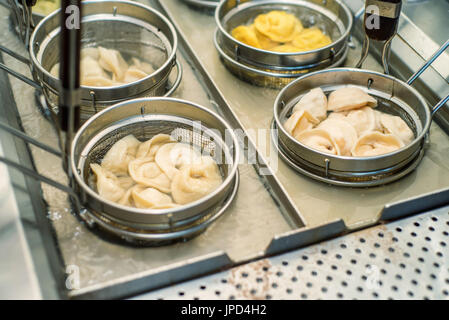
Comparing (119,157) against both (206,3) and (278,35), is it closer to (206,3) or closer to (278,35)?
(278,35)

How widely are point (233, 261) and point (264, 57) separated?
2.71 ft

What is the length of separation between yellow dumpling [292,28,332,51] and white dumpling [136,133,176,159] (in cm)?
73

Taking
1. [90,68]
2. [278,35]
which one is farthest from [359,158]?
[90,68]

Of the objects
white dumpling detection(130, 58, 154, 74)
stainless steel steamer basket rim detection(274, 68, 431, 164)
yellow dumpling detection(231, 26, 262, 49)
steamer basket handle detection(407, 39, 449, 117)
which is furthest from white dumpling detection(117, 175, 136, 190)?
steamer basket handle detection(407, 39, 449, 117)

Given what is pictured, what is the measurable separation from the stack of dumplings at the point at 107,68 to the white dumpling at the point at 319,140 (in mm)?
643

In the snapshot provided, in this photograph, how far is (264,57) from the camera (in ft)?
5.86

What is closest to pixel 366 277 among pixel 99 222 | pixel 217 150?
pixel 217 150

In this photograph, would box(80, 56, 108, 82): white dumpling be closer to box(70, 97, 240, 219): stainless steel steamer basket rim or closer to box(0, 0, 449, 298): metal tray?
box(0, 0, 449, 298): metal tray

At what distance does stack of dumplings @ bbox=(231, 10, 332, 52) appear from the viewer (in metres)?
2.00

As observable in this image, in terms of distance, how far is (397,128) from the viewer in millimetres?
1621

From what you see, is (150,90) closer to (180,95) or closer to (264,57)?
(180,95)

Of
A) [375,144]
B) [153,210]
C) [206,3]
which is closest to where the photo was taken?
[153,210]

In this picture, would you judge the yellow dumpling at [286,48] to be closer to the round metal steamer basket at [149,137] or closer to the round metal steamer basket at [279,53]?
the round metal steamer basket at [279,53]

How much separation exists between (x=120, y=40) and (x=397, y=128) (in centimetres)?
113
